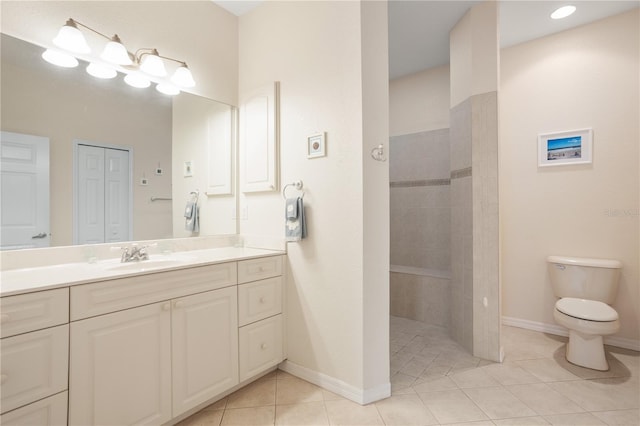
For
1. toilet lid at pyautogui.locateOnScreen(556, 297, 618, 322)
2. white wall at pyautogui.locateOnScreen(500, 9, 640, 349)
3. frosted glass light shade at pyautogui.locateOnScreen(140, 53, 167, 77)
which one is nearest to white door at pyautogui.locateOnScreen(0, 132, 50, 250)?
frosted glass light shade at pyautogui.locateOnScreen(140, 53, 167, 77)

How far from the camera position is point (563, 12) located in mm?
2336

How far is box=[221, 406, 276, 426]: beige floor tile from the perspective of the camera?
1.57 meters

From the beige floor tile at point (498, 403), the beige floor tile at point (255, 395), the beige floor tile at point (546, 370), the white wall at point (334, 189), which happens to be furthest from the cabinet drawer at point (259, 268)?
the beige floor tile at point (546, 370)

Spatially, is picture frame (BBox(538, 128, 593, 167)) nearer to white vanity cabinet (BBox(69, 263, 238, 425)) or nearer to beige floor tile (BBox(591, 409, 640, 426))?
beige floor tile (BBox(591, 409, 640, 426))

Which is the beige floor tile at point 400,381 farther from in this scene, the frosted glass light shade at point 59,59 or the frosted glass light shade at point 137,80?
the frosted glass light shade at point 59,59

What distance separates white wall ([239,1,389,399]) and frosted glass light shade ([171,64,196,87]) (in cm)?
63

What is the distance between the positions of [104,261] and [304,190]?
50.2 inches

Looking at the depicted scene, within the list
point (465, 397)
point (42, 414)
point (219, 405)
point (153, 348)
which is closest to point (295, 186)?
point (153, 348)

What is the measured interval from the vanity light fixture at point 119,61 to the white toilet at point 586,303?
129 inches

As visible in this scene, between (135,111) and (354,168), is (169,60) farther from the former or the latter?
(354,168)

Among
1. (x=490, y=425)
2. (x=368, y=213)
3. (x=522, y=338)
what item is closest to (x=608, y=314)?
(x=522, y=338)

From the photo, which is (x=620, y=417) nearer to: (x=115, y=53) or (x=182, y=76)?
(x=182, y=76)

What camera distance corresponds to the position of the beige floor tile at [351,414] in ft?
5.14

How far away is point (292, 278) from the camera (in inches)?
81.0
